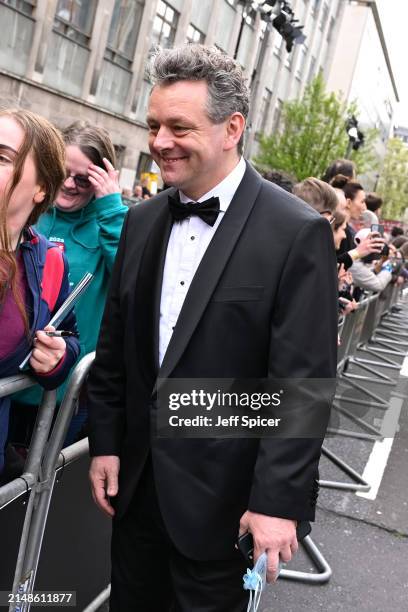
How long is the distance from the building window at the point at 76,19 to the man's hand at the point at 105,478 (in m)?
18.4

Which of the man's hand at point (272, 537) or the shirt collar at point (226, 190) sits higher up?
the shirt collar at point (226, 190)

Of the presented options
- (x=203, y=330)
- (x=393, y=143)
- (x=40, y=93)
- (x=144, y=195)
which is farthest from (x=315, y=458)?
(x=393, y=143)

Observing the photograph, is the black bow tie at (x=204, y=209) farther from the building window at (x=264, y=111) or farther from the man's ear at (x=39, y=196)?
the building window at (x=264, y=111)

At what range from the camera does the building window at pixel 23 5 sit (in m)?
16.7

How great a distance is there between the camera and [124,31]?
21.8 m

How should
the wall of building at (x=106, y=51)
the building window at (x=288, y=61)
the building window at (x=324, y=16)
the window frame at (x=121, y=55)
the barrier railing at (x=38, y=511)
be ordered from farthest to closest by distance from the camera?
the building window at (x=324, y=16)
the building window at (x=288, y=61)
the window frame at (x=121, y=55)
the wall of building at (x=106, y=51)
the barrier railing at (x=38, y=511)

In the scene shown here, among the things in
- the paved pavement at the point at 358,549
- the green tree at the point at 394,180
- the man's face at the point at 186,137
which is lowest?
the paved pavement at the point at 358,549

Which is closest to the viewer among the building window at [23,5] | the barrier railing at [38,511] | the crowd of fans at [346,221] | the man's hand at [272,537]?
the man's hand at [272,537]

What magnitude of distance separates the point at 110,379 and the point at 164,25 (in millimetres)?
23655

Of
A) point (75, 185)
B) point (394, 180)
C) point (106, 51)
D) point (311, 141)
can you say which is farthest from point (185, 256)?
point (394, 180)

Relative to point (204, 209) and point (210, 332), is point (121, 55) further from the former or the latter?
point (210, 332)

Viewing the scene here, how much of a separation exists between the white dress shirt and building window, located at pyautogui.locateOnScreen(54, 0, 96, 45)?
18.2 meters

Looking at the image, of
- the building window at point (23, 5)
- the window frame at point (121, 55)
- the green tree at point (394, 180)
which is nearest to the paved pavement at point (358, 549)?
the building window at point (23, 5)

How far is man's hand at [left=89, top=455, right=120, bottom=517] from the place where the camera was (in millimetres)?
2330
